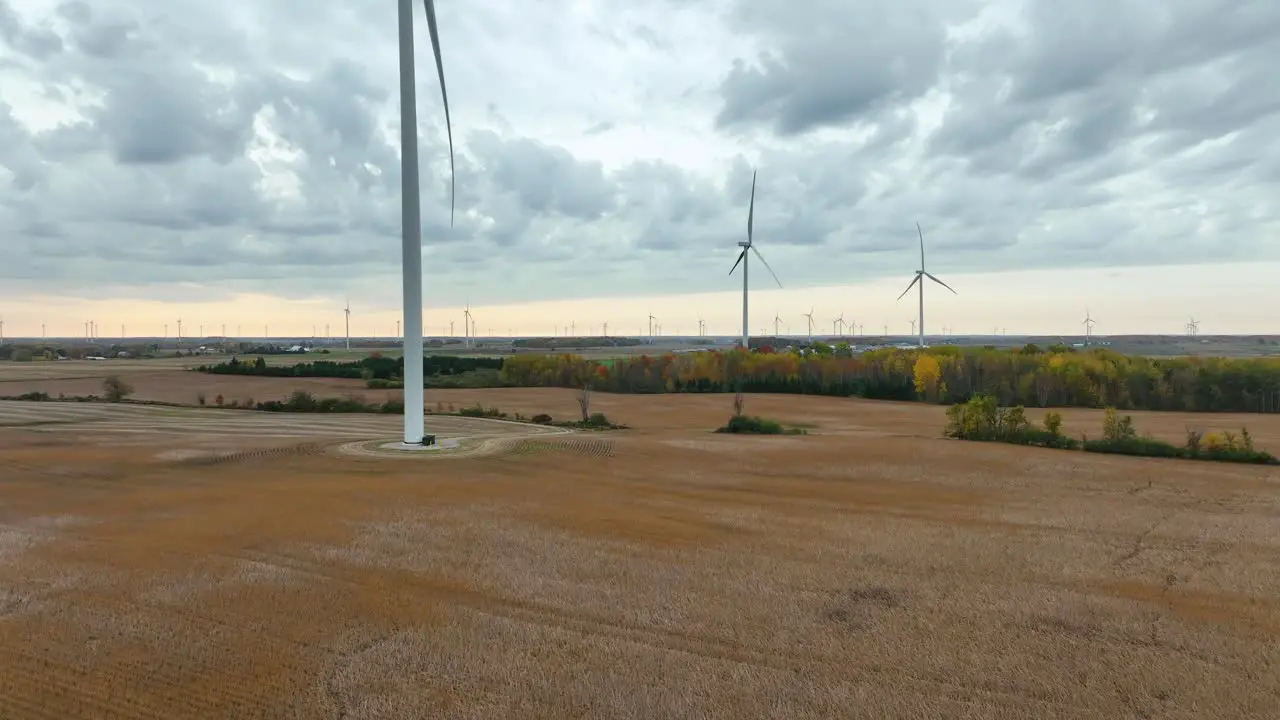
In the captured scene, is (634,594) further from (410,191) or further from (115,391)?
(115,391)

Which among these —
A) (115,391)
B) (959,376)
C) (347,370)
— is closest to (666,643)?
(115,391)

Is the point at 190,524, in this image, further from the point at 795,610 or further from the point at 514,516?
the point at 795,610

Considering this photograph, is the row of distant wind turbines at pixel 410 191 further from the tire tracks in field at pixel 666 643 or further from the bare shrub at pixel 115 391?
the bare shrub at pixel 115 391

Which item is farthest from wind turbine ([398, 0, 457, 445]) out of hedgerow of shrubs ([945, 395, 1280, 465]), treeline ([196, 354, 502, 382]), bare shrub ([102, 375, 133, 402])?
treeline ([196, 354, 502, 382])

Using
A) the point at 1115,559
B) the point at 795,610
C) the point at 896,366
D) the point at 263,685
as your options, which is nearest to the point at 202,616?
the point at 263,685

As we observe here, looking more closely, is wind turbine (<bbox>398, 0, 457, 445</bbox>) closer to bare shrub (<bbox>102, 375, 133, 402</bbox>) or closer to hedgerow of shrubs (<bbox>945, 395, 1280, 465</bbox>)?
hedgerow of shrubs (<bbox>945, 395, 1280, 465</bbox>)

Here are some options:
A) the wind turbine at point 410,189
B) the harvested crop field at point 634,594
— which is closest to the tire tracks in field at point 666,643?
the harvested crop field at point 634,594
